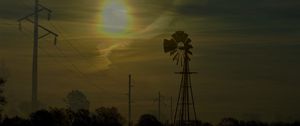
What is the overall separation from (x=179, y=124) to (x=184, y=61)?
10385 millimetres

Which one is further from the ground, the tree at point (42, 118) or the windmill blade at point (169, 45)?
the windmill blade at point (169, 45)

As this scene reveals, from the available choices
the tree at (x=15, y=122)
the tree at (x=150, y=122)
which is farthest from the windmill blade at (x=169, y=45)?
the tree at (x=150, y=122)

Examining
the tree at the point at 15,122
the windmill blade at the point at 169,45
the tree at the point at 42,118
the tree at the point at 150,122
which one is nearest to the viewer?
the windmill blade at the point at 169,45

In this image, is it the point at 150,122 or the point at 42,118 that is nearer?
the point at 42,118

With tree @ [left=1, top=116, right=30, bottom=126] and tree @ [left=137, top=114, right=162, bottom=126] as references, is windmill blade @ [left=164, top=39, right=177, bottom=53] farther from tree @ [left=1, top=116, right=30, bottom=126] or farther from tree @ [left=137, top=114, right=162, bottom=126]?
Result: tree @ [left=137, top=114, right=162, bottom=126]


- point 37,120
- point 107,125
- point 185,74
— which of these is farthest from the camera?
point 107,125

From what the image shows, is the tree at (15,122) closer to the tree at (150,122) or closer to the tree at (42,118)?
the tree at (42,118)

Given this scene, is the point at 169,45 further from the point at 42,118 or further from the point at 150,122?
the point at 150,122

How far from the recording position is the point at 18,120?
139 metres

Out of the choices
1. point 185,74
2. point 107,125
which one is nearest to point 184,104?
point 185,74

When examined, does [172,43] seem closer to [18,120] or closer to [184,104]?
[184,104]

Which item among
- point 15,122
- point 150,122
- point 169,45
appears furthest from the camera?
point 150,122

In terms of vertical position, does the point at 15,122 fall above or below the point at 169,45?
below

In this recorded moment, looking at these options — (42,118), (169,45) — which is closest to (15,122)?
(42,118)
